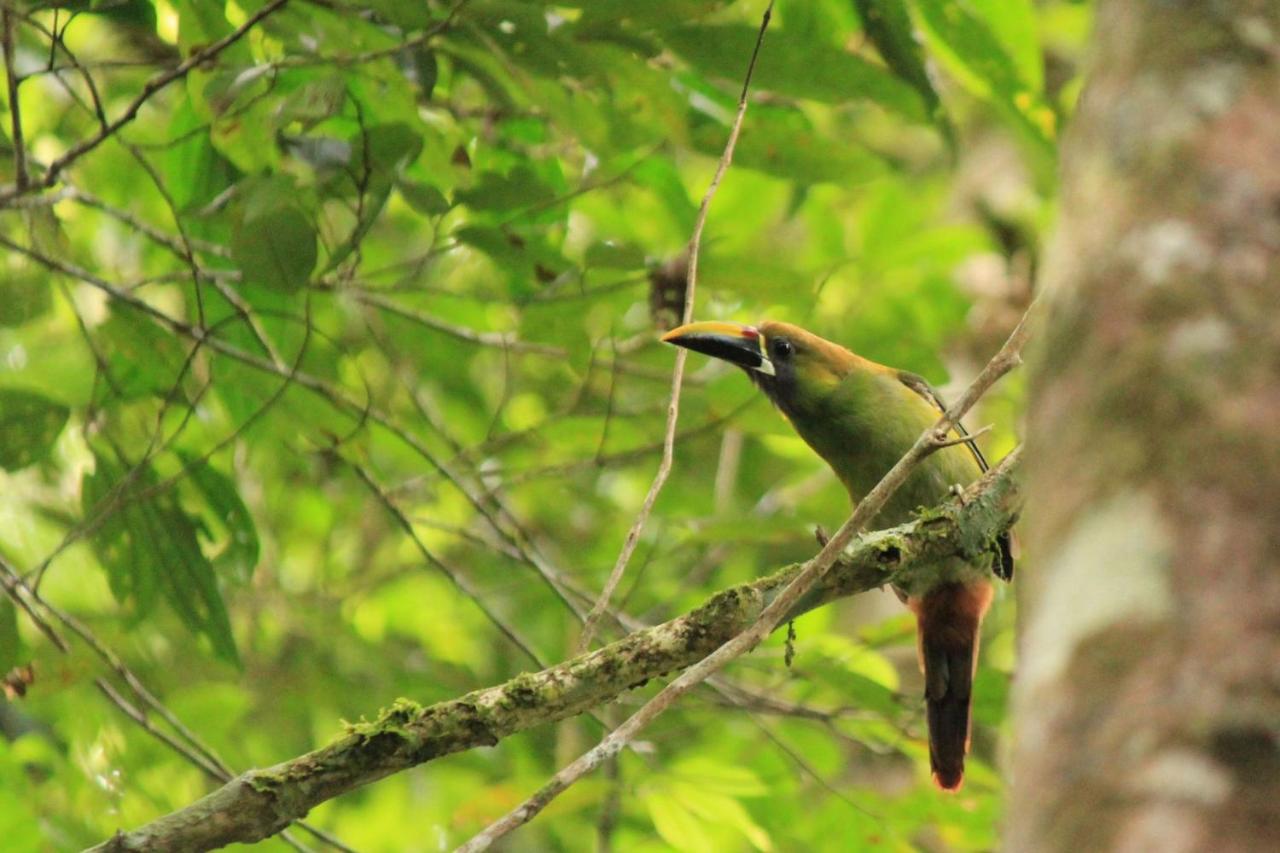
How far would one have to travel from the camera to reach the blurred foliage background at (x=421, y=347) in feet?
9.55

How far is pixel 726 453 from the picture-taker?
479 centimetres

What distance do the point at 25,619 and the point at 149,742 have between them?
1.58 meters

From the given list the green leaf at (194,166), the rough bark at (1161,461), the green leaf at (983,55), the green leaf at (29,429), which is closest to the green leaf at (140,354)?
the green leaf at (29,429)

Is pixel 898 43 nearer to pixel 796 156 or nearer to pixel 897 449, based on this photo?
pixel 796 156

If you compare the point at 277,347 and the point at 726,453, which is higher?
the point at 726,453

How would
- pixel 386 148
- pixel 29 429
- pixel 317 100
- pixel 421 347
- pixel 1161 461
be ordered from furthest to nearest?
pixel 421 347 → pixel 29 429 → pixel 386 148 → pixel 317 100 → pixel 1161 461

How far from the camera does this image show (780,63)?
3010 mm

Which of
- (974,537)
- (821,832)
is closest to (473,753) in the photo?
(821,832)

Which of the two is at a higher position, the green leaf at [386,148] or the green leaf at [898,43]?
the green leaf at [898,43]

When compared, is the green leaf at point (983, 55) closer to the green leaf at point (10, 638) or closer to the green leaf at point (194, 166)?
the green leaf at point (194, 166)

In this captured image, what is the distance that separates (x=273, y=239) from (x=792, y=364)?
1.69 m

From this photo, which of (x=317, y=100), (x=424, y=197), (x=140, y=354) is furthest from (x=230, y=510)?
(x=317, y=100)

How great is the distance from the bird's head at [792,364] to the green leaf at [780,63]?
974mm

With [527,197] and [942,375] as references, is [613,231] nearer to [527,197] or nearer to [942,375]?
[942,375]
